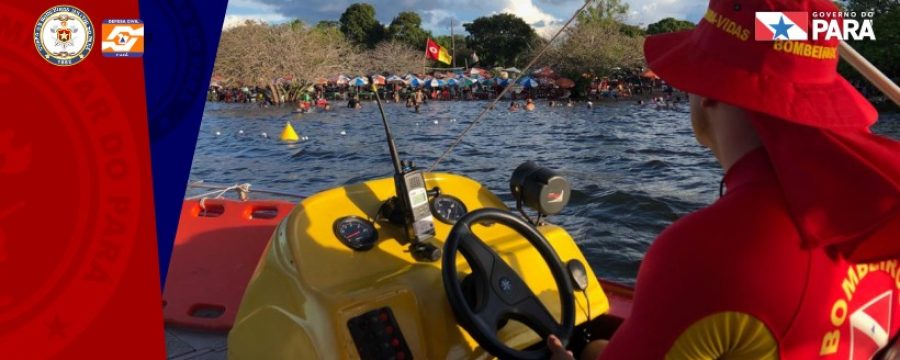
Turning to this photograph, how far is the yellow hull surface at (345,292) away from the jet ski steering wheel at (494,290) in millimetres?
78

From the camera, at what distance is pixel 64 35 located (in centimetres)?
119

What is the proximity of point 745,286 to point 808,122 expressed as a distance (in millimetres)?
252

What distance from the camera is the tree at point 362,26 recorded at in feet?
260

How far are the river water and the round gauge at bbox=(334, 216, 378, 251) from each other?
105 inches

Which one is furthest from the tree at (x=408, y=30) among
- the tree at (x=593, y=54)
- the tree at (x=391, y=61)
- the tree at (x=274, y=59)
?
the tree at (x=593, y=54)

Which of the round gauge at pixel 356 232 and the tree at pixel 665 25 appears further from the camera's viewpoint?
the tree at pixel 665 25

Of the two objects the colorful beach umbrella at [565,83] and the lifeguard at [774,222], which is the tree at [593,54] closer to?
the colorful beach umbrella at [565,83]

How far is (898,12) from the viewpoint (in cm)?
3086

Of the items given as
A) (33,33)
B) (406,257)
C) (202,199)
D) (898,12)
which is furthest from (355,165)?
(898,12)

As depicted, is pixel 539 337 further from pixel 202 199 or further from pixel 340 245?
pixel 202 199

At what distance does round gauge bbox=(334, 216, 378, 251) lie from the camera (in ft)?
7.19

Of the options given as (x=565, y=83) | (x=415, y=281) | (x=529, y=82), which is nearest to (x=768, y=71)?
(x=415, y=281)

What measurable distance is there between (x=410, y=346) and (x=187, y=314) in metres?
1.57

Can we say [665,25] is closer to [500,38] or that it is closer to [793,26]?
[500,38]
